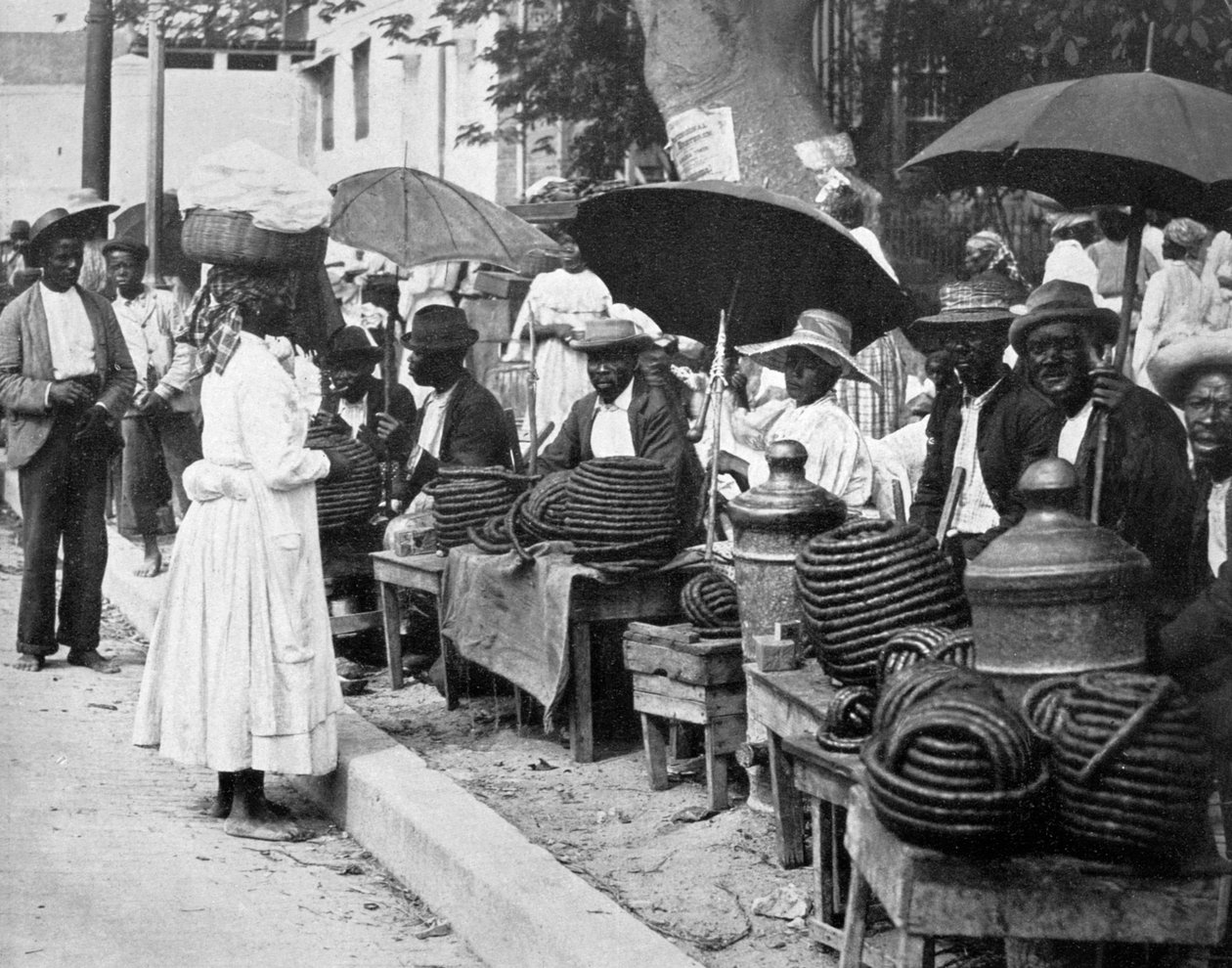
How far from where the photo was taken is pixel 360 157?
27.8 metres

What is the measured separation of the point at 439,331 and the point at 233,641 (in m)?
3.22

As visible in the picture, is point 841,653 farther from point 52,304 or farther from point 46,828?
point 52,304

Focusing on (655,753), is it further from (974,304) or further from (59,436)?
(59,436)

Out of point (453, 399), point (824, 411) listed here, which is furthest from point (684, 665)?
point (453, 399)

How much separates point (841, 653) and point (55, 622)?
241 inches

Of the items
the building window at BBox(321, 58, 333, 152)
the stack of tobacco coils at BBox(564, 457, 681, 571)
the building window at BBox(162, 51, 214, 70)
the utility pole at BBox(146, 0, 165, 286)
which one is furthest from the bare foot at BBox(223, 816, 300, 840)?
the building window at BBox(321, 58, 333, 152)

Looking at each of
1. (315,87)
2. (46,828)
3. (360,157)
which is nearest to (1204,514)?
(46,828)

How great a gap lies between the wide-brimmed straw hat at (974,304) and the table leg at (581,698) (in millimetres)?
1885

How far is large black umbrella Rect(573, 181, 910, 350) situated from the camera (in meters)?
7.24

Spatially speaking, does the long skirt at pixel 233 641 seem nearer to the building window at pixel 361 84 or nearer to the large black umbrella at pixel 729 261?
the large black umbrella at pixel 729 261

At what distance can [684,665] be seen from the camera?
6.71 meters

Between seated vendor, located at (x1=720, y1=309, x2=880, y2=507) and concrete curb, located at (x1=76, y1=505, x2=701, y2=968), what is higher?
seated vendor, located at (x1=720, y1=309, x2=880, y2=507)

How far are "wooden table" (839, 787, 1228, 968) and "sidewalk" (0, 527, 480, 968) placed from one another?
2.05m

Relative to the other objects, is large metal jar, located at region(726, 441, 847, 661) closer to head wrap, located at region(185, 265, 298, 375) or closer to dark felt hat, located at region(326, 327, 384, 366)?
head wrap, located at region(185, 265, 298, 375)
